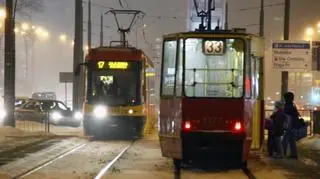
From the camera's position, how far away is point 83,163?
1673cm

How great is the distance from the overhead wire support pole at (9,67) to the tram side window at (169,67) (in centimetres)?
1350

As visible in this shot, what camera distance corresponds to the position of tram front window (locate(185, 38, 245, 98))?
15.0 metres

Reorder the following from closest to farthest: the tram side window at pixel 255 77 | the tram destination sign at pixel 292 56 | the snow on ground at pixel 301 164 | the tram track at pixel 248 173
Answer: the tram track at pixel 248 173 < the snow on ground at pixel 301 164 < the tram side window at pixel 255 77 < the tram destination sign at pixel 292 56

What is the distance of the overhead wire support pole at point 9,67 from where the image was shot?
27594 millimetres

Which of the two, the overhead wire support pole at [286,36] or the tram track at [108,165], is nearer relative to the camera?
the tram track at [108,165]

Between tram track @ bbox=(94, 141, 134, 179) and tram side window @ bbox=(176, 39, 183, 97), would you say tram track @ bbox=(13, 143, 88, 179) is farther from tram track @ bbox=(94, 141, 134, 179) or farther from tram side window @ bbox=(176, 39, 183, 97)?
tram side window @ bbox=(176, 39, 183, 97)

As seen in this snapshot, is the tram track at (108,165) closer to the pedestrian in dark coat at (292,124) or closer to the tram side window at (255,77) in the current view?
the tram side window at (255,77)

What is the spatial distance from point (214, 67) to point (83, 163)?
4257 mm

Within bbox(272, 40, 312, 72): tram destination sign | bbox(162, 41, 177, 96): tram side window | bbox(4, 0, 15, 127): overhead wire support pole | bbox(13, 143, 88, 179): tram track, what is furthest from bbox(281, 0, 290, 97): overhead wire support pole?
bbox(162, 41, 177, 96): tram side window

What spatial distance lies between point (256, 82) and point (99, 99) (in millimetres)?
10232

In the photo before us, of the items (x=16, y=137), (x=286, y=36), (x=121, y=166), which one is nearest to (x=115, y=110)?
(x=16, y=137)

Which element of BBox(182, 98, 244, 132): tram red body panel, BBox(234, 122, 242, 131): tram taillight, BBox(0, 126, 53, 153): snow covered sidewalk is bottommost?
BBox(0, 126, 53, 153): snow covered sidewalk

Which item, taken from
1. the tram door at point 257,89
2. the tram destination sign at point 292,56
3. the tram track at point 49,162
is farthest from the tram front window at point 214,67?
the tram destination sign at point 292,56

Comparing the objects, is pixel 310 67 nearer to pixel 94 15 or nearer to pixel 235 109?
pixel 235 109
